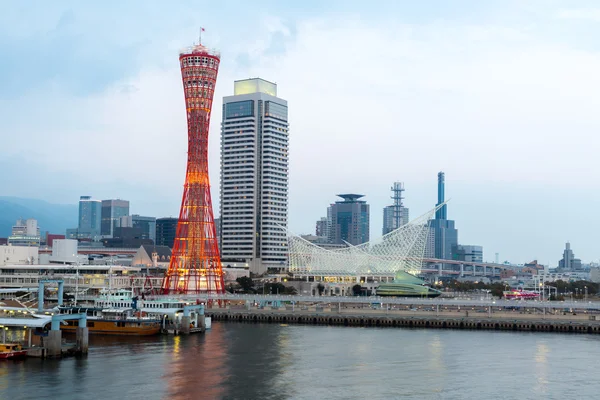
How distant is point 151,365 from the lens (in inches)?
1702

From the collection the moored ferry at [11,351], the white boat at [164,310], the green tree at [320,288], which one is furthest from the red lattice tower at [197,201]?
the moored ferry at [11,351]

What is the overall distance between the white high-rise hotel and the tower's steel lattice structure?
16657 mm

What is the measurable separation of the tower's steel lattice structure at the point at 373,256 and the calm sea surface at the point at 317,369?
56.8m

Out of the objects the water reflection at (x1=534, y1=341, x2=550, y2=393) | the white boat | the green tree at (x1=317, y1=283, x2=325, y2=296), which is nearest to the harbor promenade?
the water reflection at (x1=534, y1=341, x2=550, y2=393)

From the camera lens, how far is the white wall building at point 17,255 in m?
104

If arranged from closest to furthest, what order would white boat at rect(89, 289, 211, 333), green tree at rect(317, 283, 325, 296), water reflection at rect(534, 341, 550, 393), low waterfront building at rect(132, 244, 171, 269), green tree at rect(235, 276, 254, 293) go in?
water reflection at rect(534, 341, 550, 393) < white boat at rect(89, 289, 211, 333) < green tree at rect(235, 276, 254, 293) < green tree at rect(317, 283, 325, 296) < low waterfront building at rect(132, 244, 171, 269)

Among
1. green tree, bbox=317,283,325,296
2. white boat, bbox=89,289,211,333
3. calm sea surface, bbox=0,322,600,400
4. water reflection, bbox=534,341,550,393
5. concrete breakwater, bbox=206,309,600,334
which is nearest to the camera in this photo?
calm sea surface, bbox=0,322,600,400

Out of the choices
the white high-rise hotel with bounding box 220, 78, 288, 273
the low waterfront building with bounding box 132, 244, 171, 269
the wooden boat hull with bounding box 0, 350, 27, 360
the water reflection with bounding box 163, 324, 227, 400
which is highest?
the white high-rise hotel with bounding box 220, 78, 288, 273

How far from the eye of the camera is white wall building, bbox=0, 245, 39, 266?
104 m

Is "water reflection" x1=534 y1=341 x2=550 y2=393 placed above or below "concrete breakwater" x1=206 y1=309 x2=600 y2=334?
below

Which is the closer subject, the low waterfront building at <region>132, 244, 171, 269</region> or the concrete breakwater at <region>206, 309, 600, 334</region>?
the concrete breakwater at <region>206, 309, 600, 334</region>

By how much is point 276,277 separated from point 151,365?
3469 inches

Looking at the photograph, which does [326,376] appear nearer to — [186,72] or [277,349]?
[277,349]

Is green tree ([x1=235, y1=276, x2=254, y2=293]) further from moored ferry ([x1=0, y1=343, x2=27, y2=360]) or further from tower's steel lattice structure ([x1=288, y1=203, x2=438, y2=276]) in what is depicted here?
moored ferry ([x1=0, y1=343, x2=27, y2=360])
